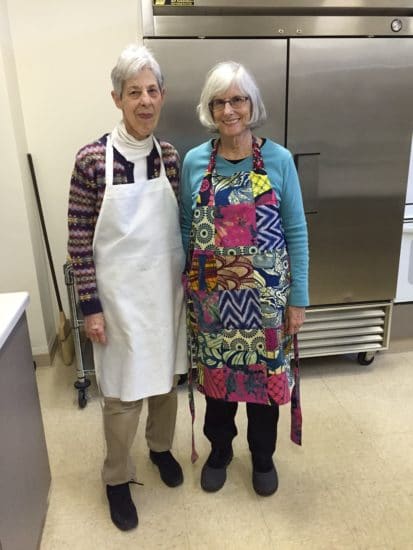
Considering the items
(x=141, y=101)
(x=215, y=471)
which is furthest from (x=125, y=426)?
(x=141, y=101)

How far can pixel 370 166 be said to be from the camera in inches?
81.7

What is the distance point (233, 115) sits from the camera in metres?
1.28

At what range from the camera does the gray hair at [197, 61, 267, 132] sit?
A: 1.26 metres

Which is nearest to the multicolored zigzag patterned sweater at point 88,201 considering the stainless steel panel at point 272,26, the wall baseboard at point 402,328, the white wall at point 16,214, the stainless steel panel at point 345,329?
the stainless steel panel at point 272,26

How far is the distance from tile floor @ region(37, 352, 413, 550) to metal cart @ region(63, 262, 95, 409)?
0.09 meters

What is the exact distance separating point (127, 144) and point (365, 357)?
1.74 meters

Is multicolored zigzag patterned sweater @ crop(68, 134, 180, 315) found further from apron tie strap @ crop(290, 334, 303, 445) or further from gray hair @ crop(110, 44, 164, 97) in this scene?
apron tie strap @ crop(290, 334, 303, 445)

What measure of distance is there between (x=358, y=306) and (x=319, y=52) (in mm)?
1170

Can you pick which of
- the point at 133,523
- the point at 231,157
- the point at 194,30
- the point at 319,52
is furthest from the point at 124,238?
the point at 319,52

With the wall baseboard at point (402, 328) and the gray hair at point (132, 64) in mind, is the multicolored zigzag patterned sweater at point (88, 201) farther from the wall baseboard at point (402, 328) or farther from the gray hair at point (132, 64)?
the wall baseboard at point (402, 328)

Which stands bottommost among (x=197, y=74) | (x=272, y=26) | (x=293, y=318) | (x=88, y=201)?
(x=293, y=318)

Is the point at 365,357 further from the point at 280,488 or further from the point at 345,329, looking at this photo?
the point at 280,488

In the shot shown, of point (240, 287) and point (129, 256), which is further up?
point (129, 256)

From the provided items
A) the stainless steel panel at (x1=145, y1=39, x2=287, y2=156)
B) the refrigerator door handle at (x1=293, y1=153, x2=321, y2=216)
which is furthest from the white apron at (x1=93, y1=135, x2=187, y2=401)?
the refrigerator door handle at (x1=293, y1=153, x2=321, y2=216)
